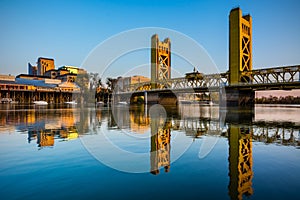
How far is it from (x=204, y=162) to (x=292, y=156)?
362 centimetres

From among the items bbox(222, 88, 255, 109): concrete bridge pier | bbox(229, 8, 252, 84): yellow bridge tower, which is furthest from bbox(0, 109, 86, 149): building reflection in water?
bbox(229, 8, 252, 84): yellow bridge tower

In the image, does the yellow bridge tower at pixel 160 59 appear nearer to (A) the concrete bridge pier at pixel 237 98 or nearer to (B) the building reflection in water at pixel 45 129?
(A) the concrete bridge pier at pixel 237 98

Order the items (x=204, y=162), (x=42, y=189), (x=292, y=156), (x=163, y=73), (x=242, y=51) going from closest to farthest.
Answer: (x=42, y=189)
(x=204, y=162)
(x=292, y=156)
(x=242, y=51)
(x=163, y=73)

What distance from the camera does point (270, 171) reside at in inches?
242

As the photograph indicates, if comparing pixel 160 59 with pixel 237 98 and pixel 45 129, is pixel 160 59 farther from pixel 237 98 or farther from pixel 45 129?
pixel 45 129

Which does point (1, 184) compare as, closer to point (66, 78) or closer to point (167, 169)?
point (167, 169)

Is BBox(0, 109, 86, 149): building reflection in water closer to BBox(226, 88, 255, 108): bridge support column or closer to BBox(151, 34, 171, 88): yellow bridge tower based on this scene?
BBox(226, 88, 255, 108): bridge support column

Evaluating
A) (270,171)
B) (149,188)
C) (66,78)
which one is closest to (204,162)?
(270,171)

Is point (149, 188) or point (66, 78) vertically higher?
point (66, 78)

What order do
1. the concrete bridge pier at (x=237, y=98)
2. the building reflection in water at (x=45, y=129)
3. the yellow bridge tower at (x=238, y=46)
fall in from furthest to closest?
the yellow bridge tower at (x=238, y=46) → the concrete bridge pier at (x=237, y=98) → the building reflection in water at (x=45, y=129)

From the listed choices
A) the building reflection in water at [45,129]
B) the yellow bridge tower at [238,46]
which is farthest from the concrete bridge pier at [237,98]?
the building reflection in water at [45,129]

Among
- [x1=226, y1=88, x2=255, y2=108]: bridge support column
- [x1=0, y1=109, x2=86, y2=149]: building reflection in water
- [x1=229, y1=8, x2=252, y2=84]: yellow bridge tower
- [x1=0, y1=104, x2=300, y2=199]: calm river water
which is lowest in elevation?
[x1=0, y1=104, x2=300, y2=199]: calm river water

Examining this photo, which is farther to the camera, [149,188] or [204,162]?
[204,162]

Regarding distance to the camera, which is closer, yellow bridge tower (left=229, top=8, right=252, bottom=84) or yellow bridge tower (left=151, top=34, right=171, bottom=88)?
yellow bridge tower (left=229, top=8, right=252, bottom=84)
